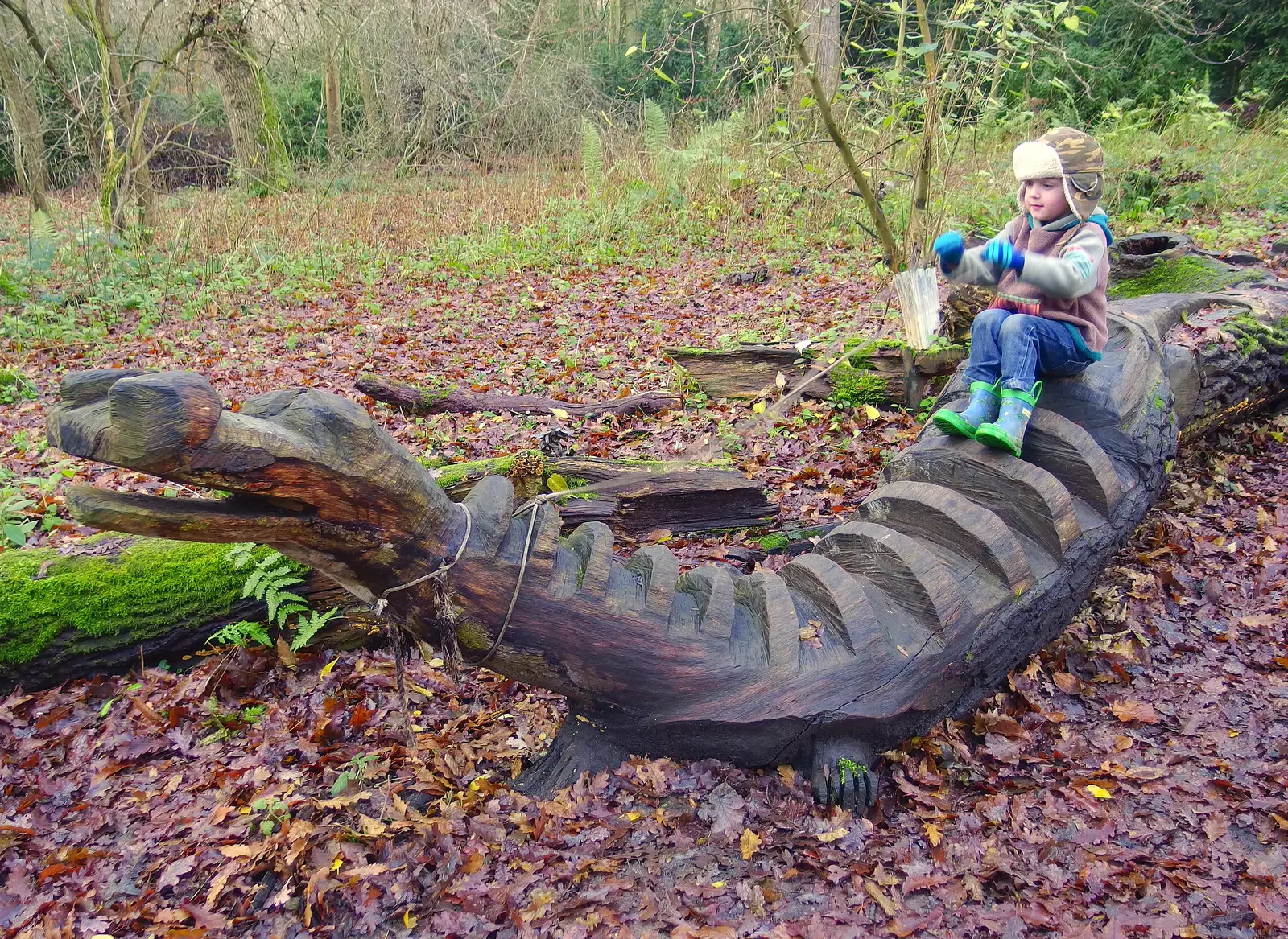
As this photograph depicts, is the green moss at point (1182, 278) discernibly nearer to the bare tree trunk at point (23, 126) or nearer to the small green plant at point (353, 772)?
the small green plant at point (353, 772)

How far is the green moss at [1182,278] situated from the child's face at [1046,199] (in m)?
2.76

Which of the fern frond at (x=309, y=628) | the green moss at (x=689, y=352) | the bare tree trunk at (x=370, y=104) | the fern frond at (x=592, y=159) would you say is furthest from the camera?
the bare tree trunk at (x=370, y=104)

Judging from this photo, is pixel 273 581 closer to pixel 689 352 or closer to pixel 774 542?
pixel 774 542

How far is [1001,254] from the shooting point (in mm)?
2994

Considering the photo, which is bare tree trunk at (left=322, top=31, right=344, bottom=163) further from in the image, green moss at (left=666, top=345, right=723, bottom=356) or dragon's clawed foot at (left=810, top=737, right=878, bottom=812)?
dragon's clawed foot at (left=810, top=737, right=878, bottom=812)

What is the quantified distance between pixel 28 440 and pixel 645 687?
5636 millimetres

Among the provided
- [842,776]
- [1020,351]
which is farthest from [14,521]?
[1020,351]

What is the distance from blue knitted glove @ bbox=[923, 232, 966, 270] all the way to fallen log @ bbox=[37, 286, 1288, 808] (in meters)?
0.85

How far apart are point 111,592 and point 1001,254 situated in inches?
158

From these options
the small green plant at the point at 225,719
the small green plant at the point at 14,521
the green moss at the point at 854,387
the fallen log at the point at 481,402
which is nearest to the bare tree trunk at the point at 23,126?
the small green plant at the point at 14,521

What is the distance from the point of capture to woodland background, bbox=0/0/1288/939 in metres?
2.51

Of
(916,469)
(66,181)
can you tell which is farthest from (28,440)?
(66,181)

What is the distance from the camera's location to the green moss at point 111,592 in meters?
3.38

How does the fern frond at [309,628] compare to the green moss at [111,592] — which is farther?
the fern frond at [309,628]
